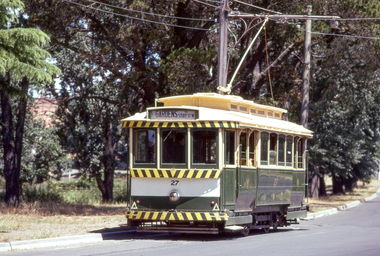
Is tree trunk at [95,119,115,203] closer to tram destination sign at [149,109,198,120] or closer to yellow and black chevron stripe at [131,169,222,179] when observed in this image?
tram destination sign at [149,109,198,120]

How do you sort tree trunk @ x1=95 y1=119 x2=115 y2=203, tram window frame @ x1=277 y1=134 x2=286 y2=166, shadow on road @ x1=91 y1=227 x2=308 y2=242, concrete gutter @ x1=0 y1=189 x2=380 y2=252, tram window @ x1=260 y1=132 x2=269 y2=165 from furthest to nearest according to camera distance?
tree trunk @ x1=95 y1=119 x2=115 y2=203, tram window frame @ x1=277 y1=134 x2=286 y2=166, tram window @ x1=260 y1=132 x2=269 y2=165, shadow on road @ x1=91 y1=227 x2=308 y2=242, concrete gutter @ x1=0 y1=189 x2=380 y2=252

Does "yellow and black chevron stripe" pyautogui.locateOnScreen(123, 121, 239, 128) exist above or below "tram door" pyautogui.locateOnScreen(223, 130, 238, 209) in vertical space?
above

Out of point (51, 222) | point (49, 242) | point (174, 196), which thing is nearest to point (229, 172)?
point (174, 196)

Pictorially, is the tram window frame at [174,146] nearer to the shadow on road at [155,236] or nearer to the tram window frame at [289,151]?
the shadow on road at [155,236]

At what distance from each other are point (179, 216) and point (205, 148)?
1797 mm

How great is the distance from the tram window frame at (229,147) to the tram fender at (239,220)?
4.56 ft

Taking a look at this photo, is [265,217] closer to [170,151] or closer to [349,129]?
[170,151]

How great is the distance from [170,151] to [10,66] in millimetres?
4481

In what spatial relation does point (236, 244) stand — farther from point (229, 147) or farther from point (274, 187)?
point (274, 187)

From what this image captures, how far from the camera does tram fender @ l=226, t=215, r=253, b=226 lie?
511 inches

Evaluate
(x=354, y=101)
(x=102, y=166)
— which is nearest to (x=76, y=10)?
(x=102, y=166)

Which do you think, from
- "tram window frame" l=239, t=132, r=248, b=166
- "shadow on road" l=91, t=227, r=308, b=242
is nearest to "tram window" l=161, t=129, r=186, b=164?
"tram window frame" l=239, t=132, r=248, b=166

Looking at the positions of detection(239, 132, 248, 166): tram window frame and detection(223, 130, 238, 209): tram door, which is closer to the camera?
detection(223, 130, 238, 209): tram door

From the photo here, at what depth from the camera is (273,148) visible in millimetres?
15383
